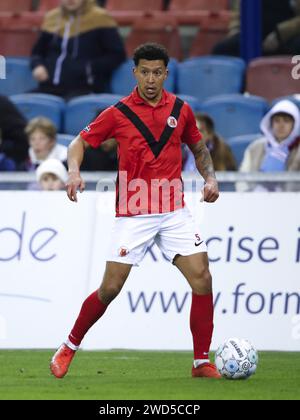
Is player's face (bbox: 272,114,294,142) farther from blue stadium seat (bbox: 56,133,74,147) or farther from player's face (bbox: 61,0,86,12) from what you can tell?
player's face (bbox: 61,0,86,12)

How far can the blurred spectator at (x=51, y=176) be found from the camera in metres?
12.9

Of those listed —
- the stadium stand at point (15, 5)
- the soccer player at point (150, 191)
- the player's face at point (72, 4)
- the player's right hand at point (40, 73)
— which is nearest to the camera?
the soccer player at point (150, 191)

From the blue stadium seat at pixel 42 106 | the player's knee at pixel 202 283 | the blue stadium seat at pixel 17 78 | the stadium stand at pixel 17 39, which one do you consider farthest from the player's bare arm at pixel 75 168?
the stadium stand at pixel 17 39

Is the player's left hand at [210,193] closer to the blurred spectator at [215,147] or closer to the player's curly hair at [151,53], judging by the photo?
the player's curly hair at [151,53]

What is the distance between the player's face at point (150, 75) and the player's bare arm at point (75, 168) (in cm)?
57

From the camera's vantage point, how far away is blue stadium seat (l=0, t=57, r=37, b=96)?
1680 centimetres

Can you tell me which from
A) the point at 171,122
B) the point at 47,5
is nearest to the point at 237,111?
the point at 47,5

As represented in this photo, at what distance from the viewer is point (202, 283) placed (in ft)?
31.5

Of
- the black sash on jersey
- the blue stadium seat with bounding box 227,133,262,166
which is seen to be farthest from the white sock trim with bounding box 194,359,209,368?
the blue stadium seat with bounding box 227,133,262,166

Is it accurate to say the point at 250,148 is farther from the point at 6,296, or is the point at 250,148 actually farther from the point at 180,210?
the point at 180,210

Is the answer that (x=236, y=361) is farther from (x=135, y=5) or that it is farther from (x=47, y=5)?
(x=47, y=5)

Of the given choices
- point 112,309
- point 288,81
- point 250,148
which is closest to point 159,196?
point 112,309

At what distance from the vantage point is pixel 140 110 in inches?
378

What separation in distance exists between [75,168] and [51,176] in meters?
3.63
